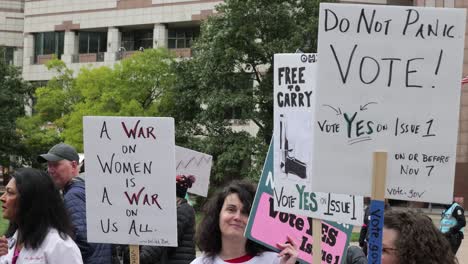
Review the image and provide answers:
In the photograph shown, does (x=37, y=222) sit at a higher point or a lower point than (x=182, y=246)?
higher

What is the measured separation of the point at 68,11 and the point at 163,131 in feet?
205

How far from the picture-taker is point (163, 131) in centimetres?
586

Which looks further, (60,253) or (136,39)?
(136,39)

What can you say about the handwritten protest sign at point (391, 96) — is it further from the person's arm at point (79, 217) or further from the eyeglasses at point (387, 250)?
the person's arm at point (79, 217)

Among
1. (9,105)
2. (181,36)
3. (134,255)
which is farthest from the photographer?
(181,36)

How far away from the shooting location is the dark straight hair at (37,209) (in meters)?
4.57

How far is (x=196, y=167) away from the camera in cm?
958

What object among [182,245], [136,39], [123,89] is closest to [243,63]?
[123,89]

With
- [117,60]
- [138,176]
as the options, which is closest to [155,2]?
[117,60]

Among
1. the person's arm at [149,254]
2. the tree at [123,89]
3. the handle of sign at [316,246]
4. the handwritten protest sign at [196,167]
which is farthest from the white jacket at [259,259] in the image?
the tree at [123,89]

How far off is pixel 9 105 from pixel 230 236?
157ft

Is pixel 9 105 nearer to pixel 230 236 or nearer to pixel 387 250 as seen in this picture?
pixel 230 236

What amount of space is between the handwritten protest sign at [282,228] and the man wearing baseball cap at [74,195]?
1.58 m

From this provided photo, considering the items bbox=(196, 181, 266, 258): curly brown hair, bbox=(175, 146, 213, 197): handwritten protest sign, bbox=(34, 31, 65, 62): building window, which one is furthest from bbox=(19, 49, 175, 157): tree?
bbox=(196, 181, 266, 258): curly brown hair
